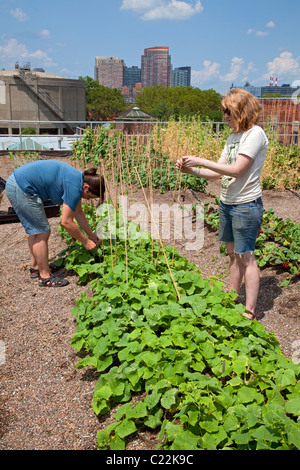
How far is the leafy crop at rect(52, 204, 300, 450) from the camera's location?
1.55 metres

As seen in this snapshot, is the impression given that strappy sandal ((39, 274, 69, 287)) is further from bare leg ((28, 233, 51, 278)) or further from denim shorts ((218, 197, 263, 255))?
denim shorts ((218, 197, 263, 255))

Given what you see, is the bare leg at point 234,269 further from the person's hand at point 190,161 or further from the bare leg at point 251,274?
the person's hand at point 190,161

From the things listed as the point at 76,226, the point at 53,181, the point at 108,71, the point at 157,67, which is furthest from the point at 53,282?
the point at 157,67

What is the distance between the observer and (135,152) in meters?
7.42

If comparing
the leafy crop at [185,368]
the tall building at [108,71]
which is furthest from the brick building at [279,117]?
the tall building at [108,71]

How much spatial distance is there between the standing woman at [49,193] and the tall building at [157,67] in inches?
7821

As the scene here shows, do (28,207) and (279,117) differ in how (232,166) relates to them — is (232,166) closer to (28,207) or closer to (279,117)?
(28,207)

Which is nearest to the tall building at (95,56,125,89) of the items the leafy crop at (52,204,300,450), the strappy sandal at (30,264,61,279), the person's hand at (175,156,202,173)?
the strappy sandal at (30,264,61,279)

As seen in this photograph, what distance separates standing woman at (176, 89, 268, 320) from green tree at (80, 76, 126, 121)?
63.9 meters

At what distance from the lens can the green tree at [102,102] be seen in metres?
64.3
